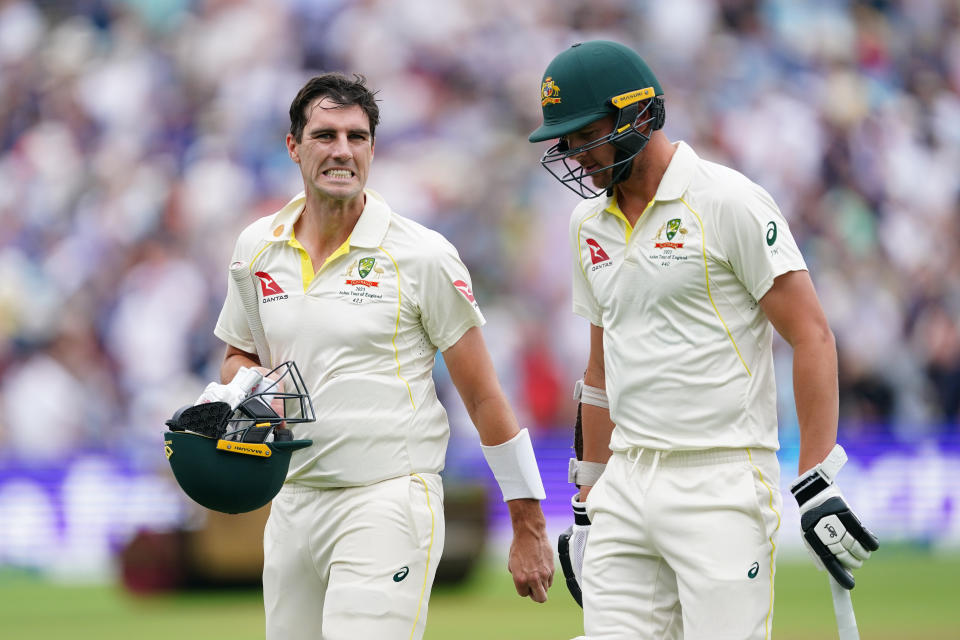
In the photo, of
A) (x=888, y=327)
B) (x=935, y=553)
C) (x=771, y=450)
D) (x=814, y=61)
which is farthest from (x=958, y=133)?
(x=771, y=450)

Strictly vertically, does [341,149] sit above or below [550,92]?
below

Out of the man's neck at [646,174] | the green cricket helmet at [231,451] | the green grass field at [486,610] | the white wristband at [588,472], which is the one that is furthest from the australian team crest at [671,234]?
the green grass field at [486,610]

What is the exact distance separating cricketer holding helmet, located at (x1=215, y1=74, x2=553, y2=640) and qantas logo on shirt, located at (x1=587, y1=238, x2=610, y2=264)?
397 mm

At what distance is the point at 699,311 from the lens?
410cm

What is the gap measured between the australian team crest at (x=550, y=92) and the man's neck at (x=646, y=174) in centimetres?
29

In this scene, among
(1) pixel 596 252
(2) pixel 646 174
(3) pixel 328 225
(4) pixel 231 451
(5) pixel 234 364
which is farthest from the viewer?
(5) pixel 234 364

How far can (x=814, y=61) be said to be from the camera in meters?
15.7

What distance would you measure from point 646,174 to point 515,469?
1.01 metres

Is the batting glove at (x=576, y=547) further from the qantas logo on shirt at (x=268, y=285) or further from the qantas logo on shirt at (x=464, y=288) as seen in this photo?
the qantas logo on shirt at (x=268, y=285)

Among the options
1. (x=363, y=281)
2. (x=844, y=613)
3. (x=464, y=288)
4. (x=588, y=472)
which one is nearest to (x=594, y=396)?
(x=588, y=472)

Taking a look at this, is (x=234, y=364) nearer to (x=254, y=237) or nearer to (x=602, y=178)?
(x=254, y=237)

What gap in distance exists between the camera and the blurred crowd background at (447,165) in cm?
1242

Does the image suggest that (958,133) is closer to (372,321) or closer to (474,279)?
(474,279)

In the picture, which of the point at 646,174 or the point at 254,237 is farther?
the point at 254,237
